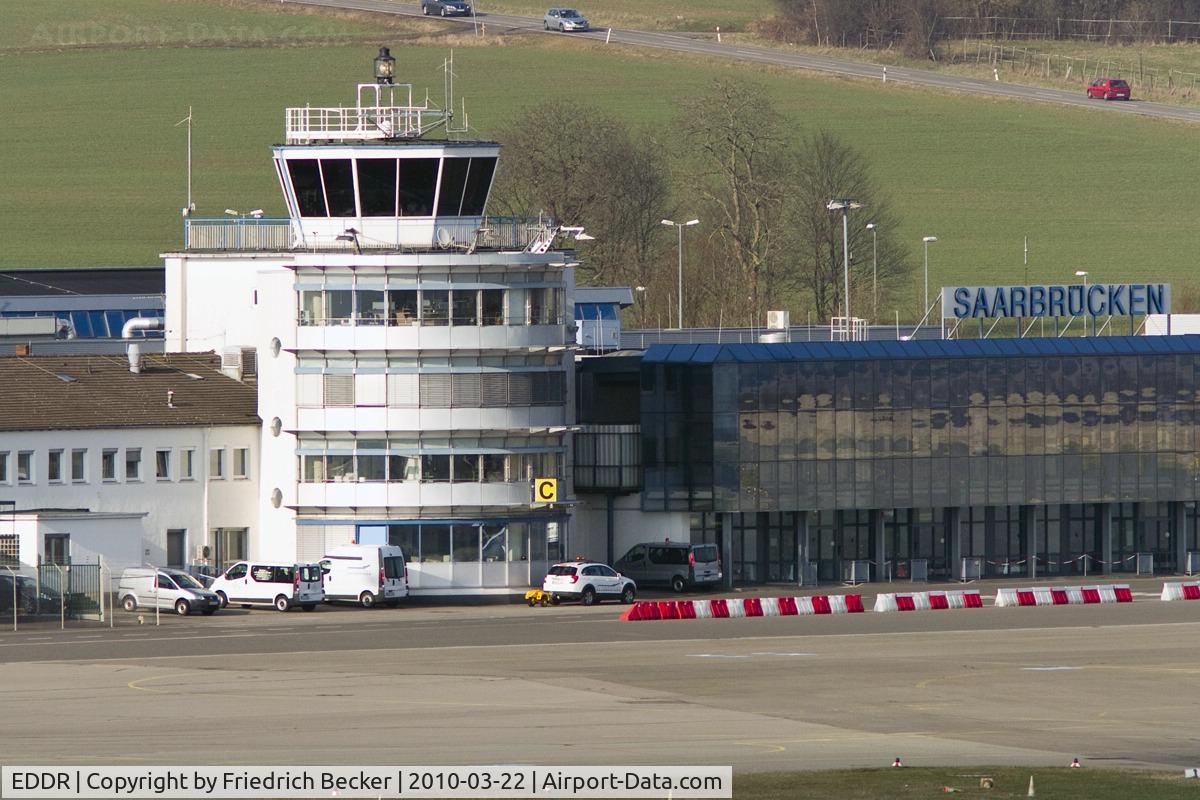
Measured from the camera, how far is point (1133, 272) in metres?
159

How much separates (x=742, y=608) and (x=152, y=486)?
22.5m

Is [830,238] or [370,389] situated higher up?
[830,238]

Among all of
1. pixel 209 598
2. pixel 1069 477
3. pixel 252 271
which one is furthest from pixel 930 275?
pixel 209 598

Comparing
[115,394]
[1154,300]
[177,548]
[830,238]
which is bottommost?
[177,548]

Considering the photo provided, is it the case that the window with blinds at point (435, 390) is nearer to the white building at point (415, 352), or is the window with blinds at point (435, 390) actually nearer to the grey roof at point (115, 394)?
the white building at point (415, 352)

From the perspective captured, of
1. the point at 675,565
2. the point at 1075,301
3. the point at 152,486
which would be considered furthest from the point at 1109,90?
the point at 152,486

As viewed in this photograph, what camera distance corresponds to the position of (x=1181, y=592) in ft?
271

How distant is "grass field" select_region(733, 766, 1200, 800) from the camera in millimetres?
37500

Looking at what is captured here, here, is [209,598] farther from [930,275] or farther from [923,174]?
[923,174]

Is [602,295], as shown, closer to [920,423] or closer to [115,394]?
[920,423]

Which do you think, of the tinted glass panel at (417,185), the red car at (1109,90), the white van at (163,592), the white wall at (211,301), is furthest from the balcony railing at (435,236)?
the red car at (1109,90)

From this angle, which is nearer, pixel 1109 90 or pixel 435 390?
pixel 435 390

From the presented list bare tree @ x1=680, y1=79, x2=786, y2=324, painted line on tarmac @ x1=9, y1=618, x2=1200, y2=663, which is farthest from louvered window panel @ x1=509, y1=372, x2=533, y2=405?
bare tree @ x1=680, y1=79, x2=786, y2=324

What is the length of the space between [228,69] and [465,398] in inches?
4543
